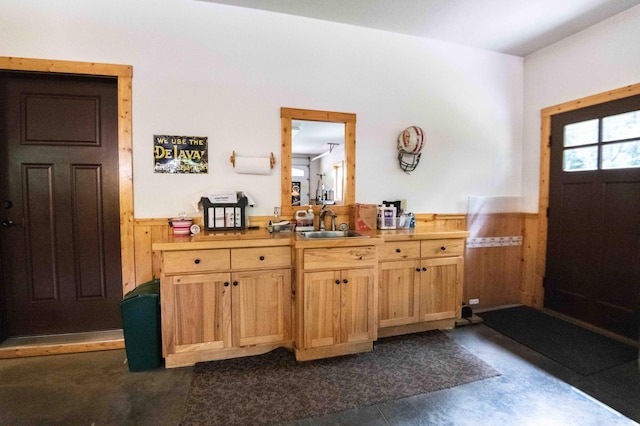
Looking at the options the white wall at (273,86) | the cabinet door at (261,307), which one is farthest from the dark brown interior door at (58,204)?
the cabinet door at (261,307)

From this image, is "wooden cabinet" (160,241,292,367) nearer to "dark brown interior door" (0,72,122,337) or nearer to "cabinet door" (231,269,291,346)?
"cabinet door" (231,269,291,346)

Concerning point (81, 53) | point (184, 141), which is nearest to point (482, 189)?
point (184, 141)

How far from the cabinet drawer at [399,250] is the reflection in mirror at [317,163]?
83 cm

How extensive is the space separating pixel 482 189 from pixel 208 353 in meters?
3.31

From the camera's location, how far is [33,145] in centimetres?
243

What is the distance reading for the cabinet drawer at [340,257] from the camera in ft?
7.27

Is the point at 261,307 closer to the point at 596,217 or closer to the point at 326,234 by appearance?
the point at 326,234

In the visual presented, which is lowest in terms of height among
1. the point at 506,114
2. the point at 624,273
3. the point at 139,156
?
the point at 624,273

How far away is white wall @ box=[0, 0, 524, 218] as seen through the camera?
2.42 meters

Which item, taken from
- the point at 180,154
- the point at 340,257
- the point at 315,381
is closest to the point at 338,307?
the point at 340,257

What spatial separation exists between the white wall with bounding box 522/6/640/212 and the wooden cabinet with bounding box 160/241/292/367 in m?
3.16

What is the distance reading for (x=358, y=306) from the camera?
234cm

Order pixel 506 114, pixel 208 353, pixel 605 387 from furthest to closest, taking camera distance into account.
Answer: pixel 506 114
pixel 208 353
pixel 605 387

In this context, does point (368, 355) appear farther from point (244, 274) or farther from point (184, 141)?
point (184, 141)
